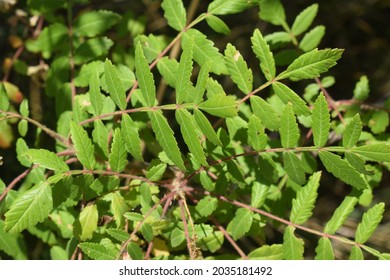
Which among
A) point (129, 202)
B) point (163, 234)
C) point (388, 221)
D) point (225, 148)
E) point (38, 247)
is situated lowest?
point (388, 221)

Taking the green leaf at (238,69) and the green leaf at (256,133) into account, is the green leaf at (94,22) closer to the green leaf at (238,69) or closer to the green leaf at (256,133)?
the green leaf at (238,69)

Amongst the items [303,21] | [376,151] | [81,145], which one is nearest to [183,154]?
[81,145]

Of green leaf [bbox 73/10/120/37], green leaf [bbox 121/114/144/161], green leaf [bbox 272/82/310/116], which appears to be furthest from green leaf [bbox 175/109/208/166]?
green leaf [bbox 73/10/120/37]

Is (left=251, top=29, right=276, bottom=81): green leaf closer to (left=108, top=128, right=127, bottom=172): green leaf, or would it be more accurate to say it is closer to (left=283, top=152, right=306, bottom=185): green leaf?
(left=283, top=152, right=306, bottom=185): green leaf

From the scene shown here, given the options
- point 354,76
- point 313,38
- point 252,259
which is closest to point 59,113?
point 252,259

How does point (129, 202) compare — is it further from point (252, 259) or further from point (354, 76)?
point (354, 76)

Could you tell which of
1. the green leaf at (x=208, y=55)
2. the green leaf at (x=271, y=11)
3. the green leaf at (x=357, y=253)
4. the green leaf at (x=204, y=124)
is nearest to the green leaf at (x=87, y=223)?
the green leaf at (x=204, y=124)

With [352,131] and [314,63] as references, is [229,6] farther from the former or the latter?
[352,131]
